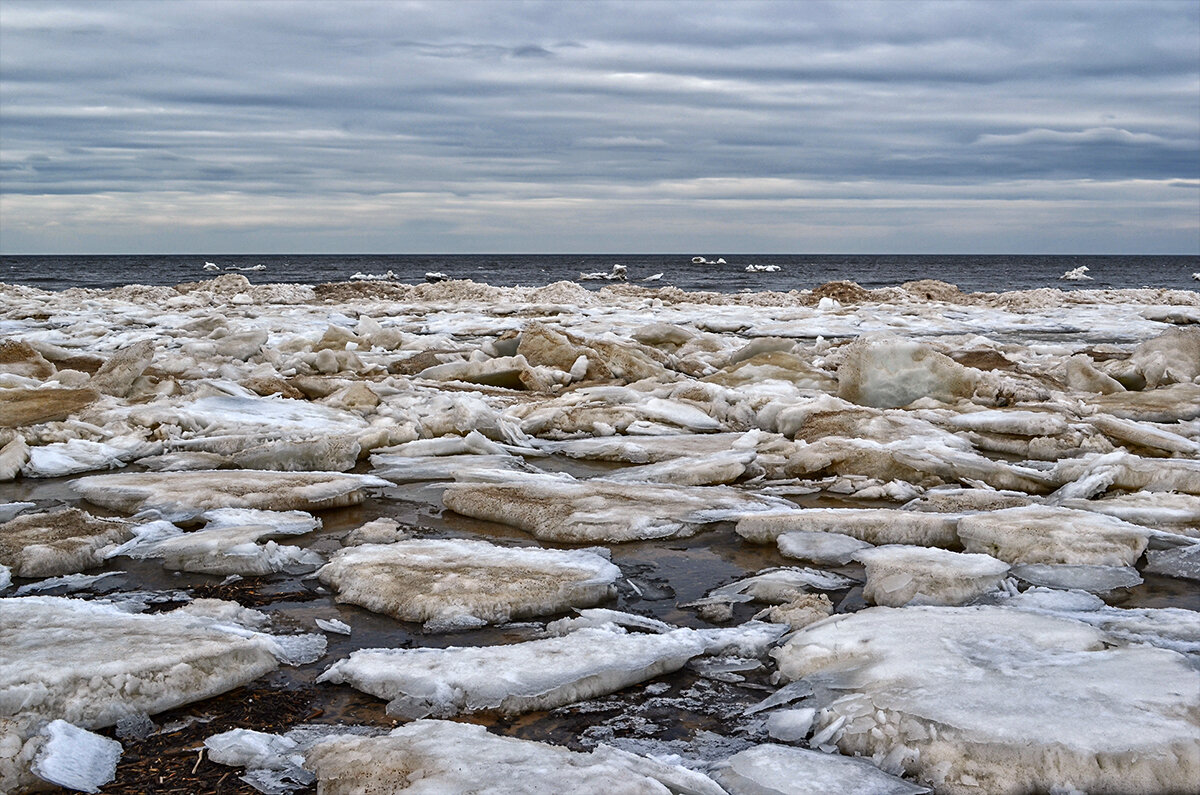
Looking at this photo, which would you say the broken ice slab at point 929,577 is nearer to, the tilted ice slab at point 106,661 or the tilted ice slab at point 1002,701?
the tilted ice slab at point 1002,701

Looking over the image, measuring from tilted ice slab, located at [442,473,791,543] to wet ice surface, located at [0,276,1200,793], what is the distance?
0.02 meters

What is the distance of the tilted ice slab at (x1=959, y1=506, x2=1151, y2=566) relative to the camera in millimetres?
3959

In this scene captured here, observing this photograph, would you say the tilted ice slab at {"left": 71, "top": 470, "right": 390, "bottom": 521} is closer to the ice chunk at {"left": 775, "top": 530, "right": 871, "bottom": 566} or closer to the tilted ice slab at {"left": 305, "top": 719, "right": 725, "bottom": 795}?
the ice chunk at {"left": 775, "top": 530, "right": 871, "bottom": 566}

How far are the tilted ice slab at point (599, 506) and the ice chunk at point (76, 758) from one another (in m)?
2.25

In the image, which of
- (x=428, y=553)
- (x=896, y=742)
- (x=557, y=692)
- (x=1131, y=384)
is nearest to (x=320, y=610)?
(x=428, y=553)

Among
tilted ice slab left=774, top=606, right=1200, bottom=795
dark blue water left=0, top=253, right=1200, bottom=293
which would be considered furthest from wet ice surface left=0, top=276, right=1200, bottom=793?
dark blue water left=0, top=253, right=1200, bottom=293

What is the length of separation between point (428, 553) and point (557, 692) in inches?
52.5

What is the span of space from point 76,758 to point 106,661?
1.40 ft

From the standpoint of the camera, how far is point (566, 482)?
5.29 meters

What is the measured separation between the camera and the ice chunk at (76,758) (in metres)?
2.31

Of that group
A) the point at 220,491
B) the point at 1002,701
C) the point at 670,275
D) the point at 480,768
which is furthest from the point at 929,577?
the point at 670,275

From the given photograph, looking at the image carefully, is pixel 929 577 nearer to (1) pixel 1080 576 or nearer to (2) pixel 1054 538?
(1) pixel 1080 576

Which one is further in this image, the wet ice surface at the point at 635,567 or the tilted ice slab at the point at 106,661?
the tilted ice slab at the point at 106,661

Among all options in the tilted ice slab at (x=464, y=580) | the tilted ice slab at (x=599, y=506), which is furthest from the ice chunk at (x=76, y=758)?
the tilted ice slab at (x=599, y=506)
